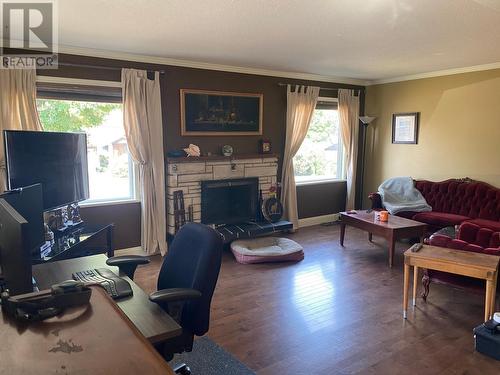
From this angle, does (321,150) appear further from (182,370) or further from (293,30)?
(182,370)

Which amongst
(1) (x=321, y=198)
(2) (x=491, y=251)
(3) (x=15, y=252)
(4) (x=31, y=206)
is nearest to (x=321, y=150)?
(1) (x=321, y=198)

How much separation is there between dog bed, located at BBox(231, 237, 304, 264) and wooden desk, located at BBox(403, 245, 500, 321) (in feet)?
5.31

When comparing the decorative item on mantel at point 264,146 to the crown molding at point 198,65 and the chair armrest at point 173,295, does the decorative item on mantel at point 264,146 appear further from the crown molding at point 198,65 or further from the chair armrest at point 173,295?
the chair armrest at point 173,295

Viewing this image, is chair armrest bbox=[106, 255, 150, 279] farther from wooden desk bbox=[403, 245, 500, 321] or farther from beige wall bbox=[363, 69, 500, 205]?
beige wall bbox=[363, 69, 500, 205]

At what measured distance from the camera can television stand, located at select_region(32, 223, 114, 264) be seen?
292 centimetres

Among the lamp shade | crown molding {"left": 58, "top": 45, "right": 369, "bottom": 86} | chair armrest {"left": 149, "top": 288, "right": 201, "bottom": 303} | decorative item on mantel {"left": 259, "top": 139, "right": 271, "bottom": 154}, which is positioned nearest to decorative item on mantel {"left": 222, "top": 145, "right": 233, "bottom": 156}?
decorative item on mantel {"left": 259, "top": 139, "right": 271, "bottom": 154}

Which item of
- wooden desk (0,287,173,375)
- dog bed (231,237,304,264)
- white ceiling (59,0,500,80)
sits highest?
white ceiling (59,0,500,80)

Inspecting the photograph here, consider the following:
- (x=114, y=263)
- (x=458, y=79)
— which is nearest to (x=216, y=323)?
(x=114, y=263)

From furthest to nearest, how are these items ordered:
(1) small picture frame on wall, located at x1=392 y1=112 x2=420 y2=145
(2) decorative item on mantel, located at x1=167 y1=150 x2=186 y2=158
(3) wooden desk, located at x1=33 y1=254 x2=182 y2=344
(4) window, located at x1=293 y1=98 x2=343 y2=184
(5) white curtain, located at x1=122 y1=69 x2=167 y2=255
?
(4) window, located at x1=293 y1=98 x2=343 y2=184, (1) small picture frame on wall, located at x1=392 y1=112 x2=420 y2=145, (2) decorative item on mantel, located at x1=167 y1=150 x2=186 y2=158, (5) white curtain, located at x1=122 y1=69 x2=167 y2=255, (3) wooden desk, located at x1=33 y1=254 x2=182 y2=344

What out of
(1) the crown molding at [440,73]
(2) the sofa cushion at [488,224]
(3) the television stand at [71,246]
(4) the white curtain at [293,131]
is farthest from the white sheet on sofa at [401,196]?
(3) the television stand at [71,246]

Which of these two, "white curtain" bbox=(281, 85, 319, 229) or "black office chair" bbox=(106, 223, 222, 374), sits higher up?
"white curtain" bbox=(281, 85, 319, 229)

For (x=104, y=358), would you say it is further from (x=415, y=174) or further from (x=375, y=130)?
(x=375, y=130)

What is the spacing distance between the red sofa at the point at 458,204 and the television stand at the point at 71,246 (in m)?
3.91

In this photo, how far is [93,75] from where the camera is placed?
4.24 meters
